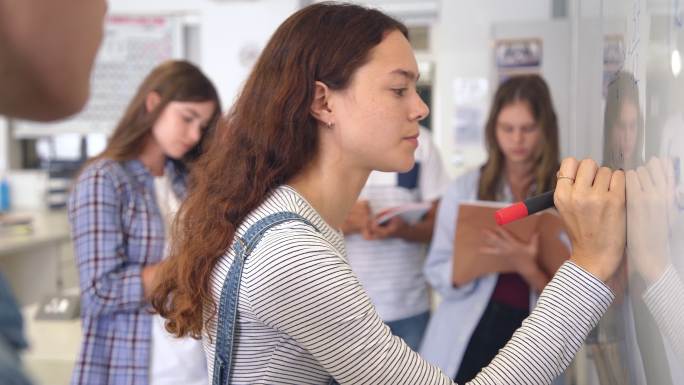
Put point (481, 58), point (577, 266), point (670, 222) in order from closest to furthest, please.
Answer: point (670, 222) → point (577, 266) → point (481, 58)

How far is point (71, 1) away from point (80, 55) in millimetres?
35

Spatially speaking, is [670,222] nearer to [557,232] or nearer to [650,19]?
[650,19]

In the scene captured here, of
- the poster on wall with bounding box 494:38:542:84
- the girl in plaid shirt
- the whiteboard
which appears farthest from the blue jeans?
the poster on wall with bounding box 494:38:542:84

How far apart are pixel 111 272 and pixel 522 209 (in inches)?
40.8

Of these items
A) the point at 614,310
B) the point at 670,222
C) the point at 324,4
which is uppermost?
the point at 324,4

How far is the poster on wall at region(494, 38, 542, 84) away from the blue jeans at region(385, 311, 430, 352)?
1606 millimetres

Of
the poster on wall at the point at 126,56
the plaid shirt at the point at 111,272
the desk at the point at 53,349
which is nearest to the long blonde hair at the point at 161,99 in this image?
the plaid shirt at the point at 111,272

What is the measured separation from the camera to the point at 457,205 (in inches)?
72.4

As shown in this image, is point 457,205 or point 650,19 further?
point 457,205

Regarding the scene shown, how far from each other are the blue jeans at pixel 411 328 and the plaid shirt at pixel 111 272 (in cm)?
70

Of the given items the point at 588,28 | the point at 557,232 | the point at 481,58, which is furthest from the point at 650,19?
the point at 481,58

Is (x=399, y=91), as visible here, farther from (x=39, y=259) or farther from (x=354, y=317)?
(x=39, y=259)

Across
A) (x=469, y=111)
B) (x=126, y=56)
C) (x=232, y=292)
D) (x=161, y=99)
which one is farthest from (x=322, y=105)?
(x=126, y=56)

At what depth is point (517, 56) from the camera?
343 cm
